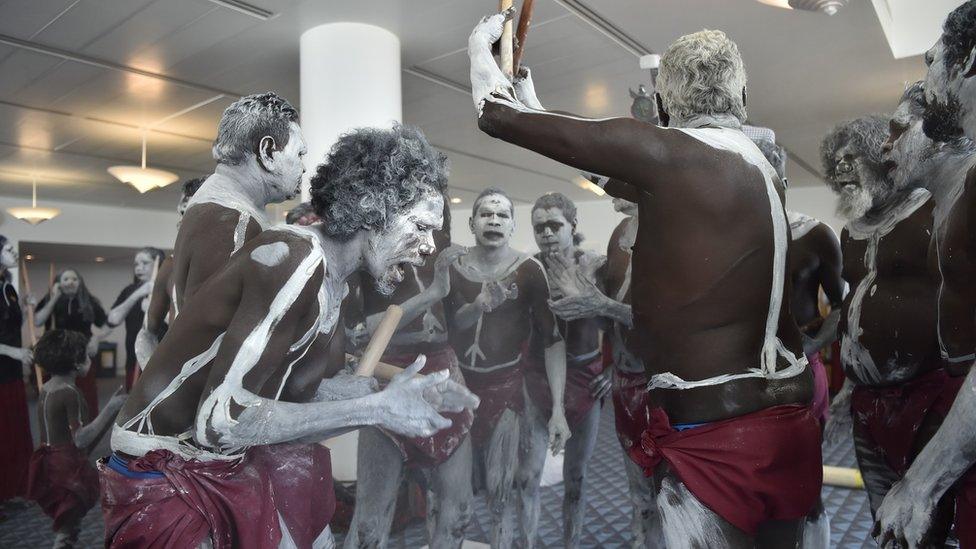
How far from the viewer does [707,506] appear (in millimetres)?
1675

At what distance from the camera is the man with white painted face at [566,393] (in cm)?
353

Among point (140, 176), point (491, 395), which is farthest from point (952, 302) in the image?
point (140, 176)

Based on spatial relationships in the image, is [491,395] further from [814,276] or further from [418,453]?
[814,276]

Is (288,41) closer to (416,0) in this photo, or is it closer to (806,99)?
(416,0)

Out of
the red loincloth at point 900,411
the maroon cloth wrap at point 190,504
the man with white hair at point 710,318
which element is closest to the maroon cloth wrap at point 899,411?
the red loincloth at point 900,411

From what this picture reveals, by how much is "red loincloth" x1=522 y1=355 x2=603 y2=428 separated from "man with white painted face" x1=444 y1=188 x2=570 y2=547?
6 centimetres

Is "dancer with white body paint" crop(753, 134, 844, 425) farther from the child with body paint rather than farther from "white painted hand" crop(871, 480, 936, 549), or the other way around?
the child with body paint

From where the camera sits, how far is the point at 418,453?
3.04 metres

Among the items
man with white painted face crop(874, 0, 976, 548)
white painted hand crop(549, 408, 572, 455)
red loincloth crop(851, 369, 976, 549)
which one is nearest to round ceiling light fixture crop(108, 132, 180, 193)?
white painted hand crop(549, 408, 572, 455)

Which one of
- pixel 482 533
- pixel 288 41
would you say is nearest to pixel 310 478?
pixel 482 533

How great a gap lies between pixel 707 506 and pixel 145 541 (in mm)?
1371

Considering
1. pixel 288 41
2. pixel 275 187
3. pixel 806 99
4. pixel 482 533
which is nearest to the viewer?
pixel 275 187

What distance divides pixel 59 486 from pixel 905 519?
4098 mm

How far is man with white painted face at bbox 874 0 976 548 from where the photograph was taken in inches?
56.7
